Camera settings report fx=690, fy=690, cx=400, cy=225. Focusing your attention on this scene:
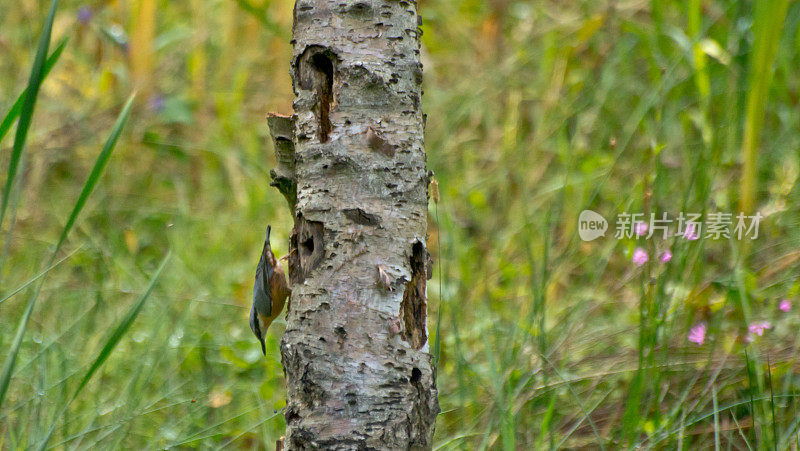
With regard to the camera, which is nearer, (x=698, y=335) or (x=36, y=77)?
(x=36, y=77)

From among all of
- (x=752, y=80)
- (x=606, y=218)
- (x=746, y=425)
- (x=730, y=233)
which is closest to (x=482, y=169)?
(x=606, y=218)

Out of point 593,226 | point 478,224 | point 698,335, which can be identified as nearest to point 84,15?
point 478,224

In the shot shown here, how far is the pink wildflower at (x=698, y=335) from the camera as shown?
139 centimetres

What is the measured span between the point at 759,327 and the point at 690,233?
0.22m

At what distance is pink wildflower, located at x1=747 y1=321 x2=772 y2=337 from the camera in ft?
4.34

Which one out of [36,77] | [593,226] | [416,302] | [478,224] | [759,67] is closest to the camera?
[36,77]

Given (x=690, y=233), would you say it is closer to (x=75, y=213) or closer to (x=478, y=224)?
(x=478, y=224)

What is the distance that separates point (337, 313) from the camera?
85 cm

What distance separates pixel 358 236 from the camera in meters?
0.86

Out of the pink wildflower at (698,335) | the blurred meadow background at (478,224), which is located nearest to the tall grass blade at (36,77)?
the blurred meadow background at (478,224)

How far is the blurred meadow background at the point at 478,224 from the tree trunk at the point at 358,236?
5.9 inches

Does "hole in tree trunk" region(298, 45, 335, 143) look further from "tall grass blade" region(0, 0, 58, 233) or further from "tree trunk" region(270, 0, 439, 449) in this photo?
"tall grass blade" region(0, 0, 58, 233)

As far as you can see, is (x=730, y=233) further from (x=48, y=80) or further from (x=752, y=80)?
(x=48, y=80)

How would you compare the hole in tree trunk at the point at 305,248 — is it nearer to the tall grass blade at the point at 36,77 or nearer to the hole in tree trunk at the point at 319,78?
the hole in tree trunk at the point at 319,78
